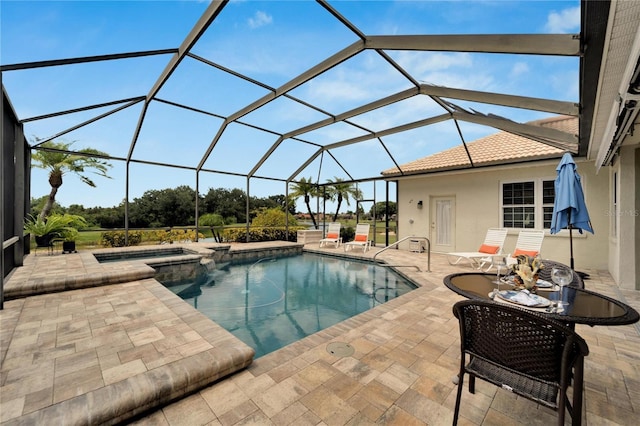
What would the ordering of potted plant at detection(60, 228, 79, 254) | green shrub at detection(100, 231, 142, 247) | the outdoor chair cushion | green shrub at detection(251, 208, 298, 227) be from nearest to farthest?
the outdoor chair cushion → potted plant at detection(60, 228, 79, 254) → green shrub at detection(100, 231, 142, 247) → green shrub at detection(251, 208, 298, 227)

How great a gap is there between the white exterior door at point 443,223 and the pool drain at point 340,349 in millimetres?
8123

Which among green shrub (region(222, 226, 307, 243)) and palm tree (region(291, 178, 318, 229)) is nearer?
green shrub (region(222, 226, 307, 243))

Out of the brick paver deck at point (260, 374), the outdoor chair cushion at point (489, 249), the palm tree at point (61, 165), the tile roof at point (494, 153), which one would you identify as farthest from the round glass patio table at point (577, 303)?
the palm tree at point (61, 165)

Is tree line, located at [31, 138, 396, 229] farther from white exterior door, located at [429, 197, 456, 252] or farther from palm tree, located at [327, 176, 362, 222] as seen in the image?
white exterior door, located at [429, 197, 456, 252]

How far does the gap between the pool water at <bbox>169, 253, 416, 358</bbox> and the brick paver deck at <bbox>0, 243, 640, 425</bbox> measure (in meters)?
0.95

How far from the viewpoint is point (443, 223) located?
1009 cm

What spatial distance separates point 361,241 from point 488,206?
454 cm

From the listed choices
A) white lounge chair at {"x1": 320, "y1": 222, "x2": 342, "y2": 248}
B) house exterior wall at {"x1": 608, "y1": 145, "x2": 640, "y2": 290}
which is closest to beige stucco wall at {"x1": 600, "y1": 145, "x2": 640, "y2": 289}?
house exterior wall at {"x1": 608, "y1": 145, "x2": 640, "y2": 290}

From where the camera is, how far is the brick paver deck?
6.41 ft

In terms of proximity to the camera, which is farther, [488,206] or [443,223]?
[443,223]

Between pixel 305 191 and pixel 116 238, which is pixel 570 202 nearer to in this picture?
pixel 116 238

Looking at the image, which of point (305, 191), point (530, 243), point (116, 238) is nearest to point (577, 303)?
point (530, 243)

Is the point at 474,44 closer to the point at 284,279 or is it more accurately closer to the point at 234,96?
the point at 234,96

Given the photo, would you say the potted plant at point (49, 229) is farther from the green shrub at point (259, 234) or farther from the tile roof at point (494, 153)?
the tile roof at point (494, 153)
